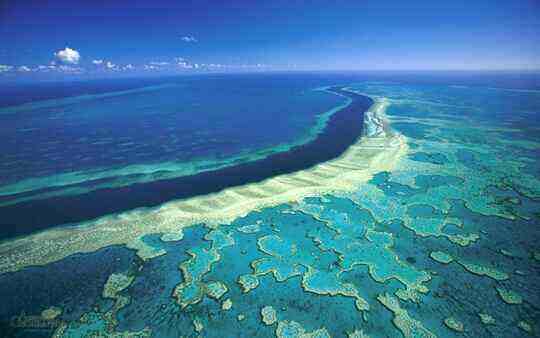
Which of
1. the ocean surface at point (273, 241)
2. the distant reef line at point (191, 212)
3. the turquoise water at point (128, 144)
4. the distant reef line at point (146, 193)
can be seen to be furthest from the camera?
the turquoise water at point (128, 144)

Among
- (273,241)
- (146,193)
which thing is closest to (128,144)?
(146,193)

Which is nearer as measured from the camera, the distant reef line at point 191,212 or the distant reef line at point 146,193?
the distant reef line at point 191,212

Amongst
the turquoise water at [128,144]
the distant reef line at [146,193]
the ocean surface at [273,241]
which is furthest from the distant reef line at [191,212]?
the turquoise water at [128,144]

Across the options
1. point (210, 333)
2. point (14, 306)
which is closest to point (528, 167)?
point (210, 333)

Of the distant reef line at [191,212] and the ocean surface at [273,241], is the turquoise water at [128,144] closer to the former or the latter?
the ocean surface at [273,241]

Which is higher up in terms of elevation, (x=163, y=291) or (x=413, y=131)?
(x=413, y=131)

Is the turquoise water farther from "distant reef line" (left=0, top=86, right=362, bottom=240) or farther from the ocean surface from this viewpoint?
"distant reef line" (left=0, top=86, right=362, bottom=240)

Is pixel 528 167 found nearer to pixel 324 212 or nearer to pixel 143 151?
pixel 324 212

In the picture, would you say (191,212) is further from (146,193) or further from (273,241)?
(273,241)
